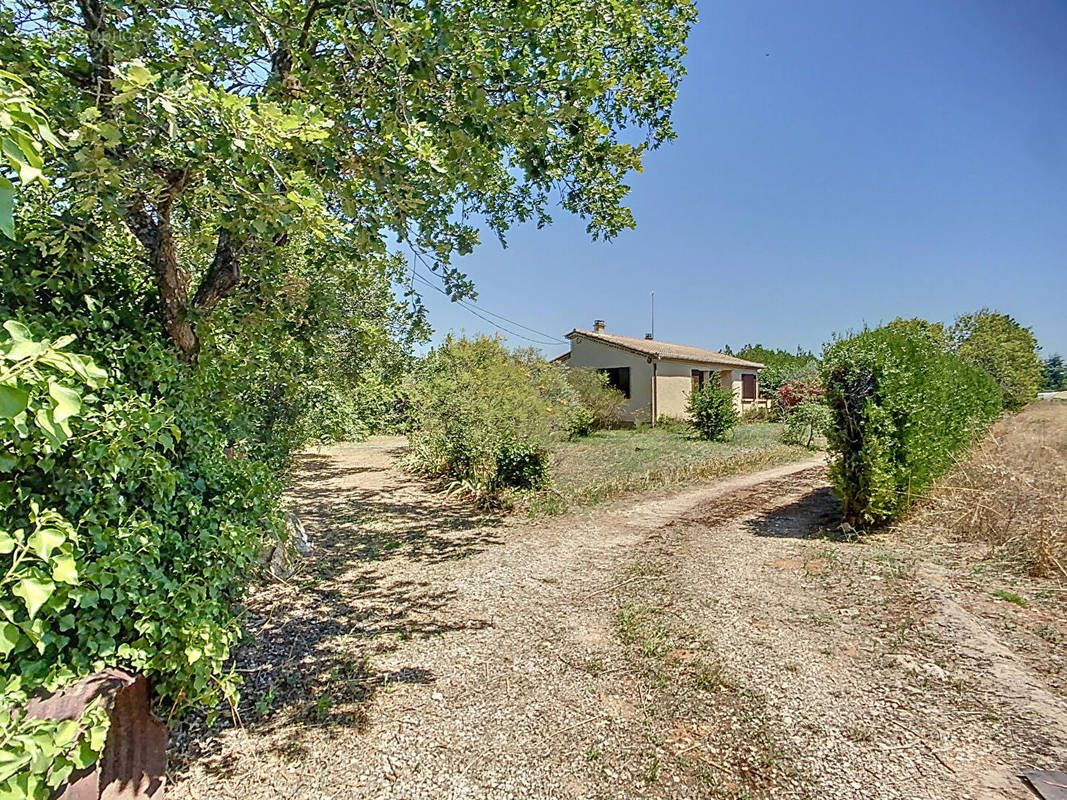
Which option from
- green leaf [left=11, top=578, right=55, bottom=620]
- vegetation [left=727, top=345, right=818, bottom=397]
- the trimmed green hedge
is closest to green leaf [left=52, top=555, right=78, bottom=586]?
green leaf [left=11, top=578, right=55, bottom=620]

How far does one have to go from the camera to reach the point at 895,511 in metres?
6.65

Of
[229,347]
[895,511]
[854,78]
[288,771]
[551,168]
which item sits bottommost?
[288,771]

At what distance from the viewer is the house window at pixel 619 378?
2095cm

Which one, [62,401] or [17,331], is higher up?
[17,331]

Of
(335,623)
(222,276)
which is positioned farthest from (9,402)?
(335,623)

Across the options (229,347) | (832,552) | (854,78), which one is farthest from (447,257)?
(854,78)

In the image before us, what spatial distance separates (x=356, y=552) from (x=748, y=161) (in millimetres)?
12051

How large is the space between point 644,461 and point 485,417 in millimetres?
4905

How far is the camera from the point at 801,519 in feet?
24.6

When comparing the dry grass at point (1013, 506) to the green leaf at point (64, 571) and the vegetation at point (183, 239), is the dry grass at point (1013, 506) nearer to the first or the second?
the vegetation at point (183, 239)

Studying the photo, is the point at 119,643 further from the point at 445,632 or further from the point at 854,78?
the point at 854,78

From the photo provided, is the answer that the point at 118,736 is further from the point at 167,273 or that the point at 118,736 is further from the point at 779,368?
the point at 779,368

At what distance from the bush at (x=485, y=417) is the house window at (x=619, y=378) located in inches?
437

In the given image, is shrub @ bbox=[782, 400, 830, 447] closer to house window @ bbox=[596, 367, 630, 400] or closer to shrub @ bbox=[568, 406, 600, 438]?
shrub @ bbox=[568, 406, 600, 438]
